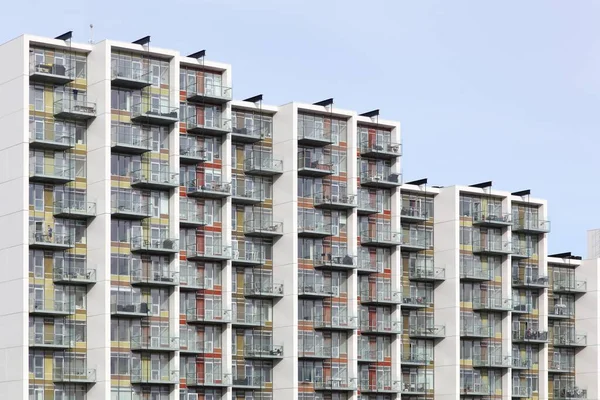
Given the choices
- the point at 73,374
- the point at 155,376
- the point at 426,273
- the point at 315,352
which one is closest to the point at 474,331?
the point at 426,273

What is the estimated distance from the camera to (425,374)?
17438 cm

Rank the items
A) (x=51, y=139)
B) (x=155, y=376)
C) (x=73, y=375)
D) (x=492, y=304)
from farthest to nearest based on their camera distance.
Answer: (x=492, y=304)
(x=155, y=376)
(x=51, y=139)
(x=73, y=375)

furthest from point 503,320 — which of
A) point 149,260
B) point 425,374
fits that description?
point 149,260

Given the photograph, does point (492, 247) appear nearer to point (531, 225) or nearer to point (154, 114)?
point (531, 225)

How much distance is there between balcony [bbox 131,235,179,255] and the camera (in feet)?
481

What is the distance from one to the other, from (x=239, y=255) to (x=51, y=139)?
2449 centimetres

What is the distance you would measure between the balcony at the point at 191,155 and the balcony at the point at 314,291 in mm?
17333

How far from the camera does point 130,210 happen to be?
14650 cm

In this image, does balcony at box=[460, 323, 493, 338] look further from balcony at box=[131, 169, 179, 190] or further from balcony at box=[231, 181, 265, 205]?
balcony at box=[131, 169, 179, 190]

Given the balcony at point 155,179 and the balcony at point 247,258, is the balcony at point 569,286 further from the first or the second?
the balcony at point 155,179

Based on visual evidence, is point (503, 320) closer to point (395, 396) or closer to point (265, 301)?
point (395, 396)

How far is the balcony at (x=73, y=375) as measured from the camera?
141250 mm

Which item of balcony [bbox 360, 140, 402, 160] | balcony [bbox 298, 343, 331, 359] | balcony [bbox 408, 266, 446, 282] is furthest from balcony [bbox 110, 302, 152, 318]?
balcony [bbox 408, 266, 446, 282]

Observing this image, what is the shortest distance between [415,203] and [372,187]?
9.40m
